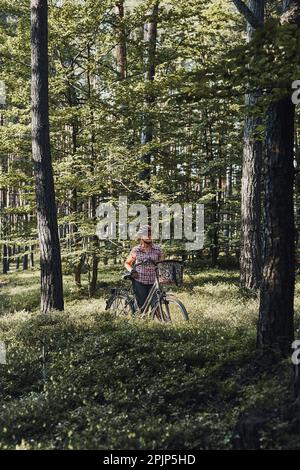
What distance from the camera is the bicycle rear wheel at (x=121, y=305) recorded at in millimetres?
10305

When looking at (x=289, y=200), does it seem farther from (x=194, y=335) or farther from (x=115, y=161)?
(x=115, y=161)

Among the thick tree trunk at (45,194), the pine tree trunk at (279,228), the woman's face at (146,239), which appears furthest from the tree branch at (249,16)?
the thick tree trunk at (45,194)

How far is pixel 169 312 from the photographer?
9.07 m

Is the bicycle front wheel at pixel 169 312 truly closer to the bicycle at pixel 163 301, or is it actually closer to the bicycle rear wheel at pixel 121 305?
the bicycle at pixel 163 301

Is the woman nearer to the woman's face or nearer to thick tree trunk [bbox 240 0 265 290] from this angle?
the woman's face

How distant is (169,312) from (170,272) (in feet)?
2.67

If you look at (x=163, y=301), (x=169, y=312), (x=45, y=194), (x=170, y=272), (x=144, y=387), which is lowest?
(x=144, y=387)

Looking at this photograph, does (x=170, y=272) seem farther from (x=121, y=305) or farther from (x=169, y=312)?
(x=121, y=305)

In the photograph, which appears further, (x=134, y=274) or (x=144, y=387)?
(x=134, y=274)

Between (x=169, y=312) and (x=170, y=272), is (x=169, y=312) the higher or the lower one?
the lower one

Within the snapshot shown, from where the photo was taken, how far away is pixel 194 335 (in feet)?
25.3

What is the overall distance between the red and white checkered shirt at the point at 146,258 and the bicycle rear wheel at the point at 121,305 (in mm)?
655

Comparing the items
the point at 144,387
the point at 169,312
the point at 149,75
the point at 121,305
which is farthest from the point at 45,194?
the point at 149,75

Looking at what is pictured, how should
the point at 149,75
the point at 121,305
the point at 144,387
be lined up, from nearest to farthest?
1. the point at 144,387
2. the point at 121,305
3. the point at 149,75
